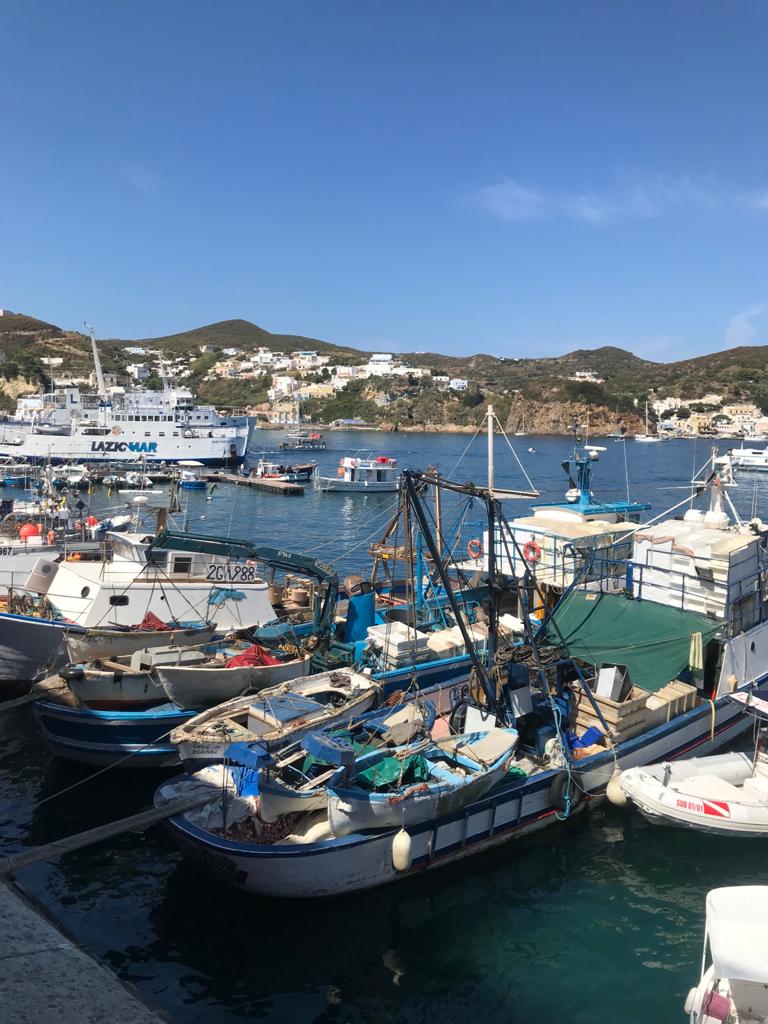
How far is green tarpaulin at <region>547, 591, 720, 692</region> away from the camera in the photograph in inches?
570

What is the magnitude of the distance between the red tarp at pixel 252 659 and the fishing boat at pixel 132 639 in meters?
1.49

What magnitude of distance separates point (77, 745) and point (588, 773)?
9977 millimetres

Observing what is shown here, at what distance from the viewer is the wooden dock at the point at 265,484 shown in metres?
70.7

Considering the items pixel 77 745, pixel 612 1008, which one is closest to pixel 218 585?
pixel 77 745

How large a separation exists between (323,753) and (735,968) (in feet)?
18.4

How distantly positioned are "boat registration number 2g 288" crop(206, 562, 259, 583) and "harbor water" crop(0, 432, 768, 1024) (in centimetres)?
557

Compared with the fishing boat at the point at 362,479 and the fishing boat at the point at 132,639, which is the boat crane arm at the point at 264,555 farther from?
the fishing boat at the point at 362,479

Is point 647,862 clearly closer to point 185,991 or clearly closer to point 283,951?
point 283,951

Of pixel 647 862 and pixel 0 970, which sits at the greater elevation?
pixel 0 970

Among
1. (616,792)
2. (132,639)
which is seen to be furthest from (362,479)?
(616,792)

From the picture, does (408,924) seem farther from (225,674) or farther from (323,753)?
(225,674)

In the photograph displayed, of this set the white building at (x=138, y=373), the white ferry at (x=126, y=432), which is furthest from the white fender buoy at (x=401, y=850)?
the white building at (x=138, y=373)

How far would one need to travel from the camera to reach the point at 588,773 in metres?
13.2

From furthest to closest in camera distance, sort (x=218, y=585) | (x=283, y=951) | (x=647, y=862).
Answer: (x=218, y=585) → (x=647, y=862) → (x=283, y=951)
